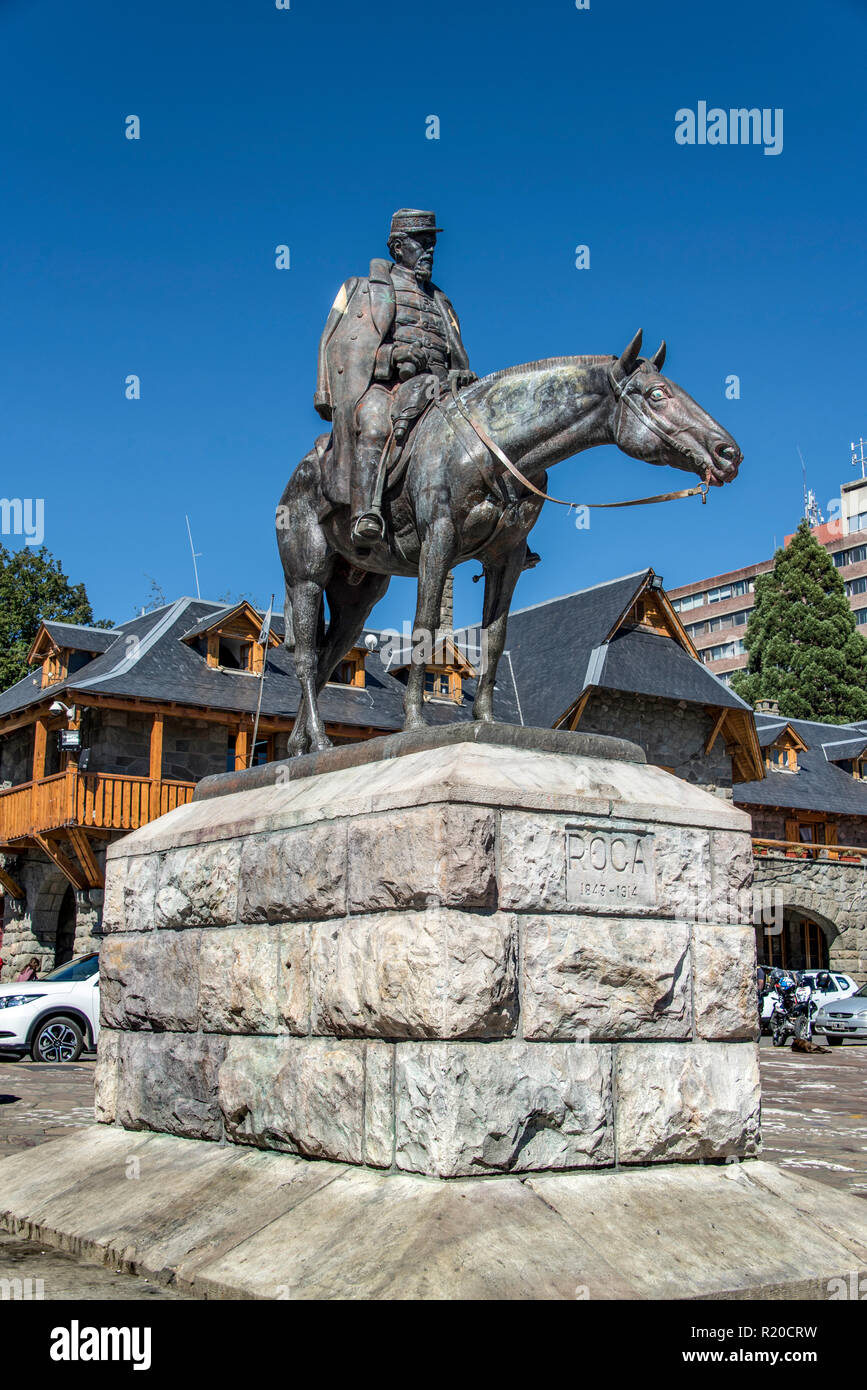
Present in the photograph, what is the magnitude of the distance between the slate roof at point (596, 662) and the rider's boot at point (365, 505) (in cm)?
2447

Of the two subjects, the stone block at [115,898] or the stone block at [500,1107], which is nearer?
the stone block at [500,1107]

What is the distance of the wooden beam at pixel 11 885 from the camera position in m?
30.4

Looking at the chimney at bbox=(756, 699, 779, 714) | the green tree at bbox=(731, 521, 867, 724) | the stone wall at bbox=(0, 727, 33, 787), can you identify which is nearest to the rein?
the stone wall at bbox=(0, 727, 33, 787)

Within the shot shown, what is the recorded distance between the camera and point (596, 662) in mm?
31625

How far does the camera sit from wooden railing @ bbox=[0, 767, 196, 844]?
26562mm

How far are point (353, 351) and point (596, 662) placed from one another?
83.2 feet

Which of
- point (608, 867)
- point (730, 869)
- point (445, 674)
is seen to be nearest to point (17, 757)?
point (445, 674)

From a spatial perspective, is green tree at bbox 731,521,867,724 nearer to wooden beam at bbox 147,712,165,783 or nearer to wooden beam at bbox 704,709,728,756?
wooden beam at bbox 704,709,728,756

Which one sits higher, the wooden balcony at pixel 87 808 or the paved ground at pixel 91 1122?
the wooden balcony at pixel 87 808

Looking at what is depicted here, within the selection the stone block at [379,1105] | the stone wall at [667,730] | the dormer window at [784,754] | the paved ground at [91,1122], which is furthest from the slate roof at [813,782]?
the stone block at [379,1105]

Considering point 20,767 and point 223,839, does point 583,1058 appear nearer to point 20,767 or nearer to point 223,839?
point 223,839

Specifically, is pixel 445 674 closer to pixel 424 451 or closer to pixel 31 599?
pixel 31 599

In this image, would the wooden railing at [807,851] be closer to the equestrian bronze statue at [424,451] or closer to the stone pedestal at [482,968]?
the equestrian bronze statue at [424,451]

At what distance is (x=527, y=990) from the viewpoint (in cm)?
476
